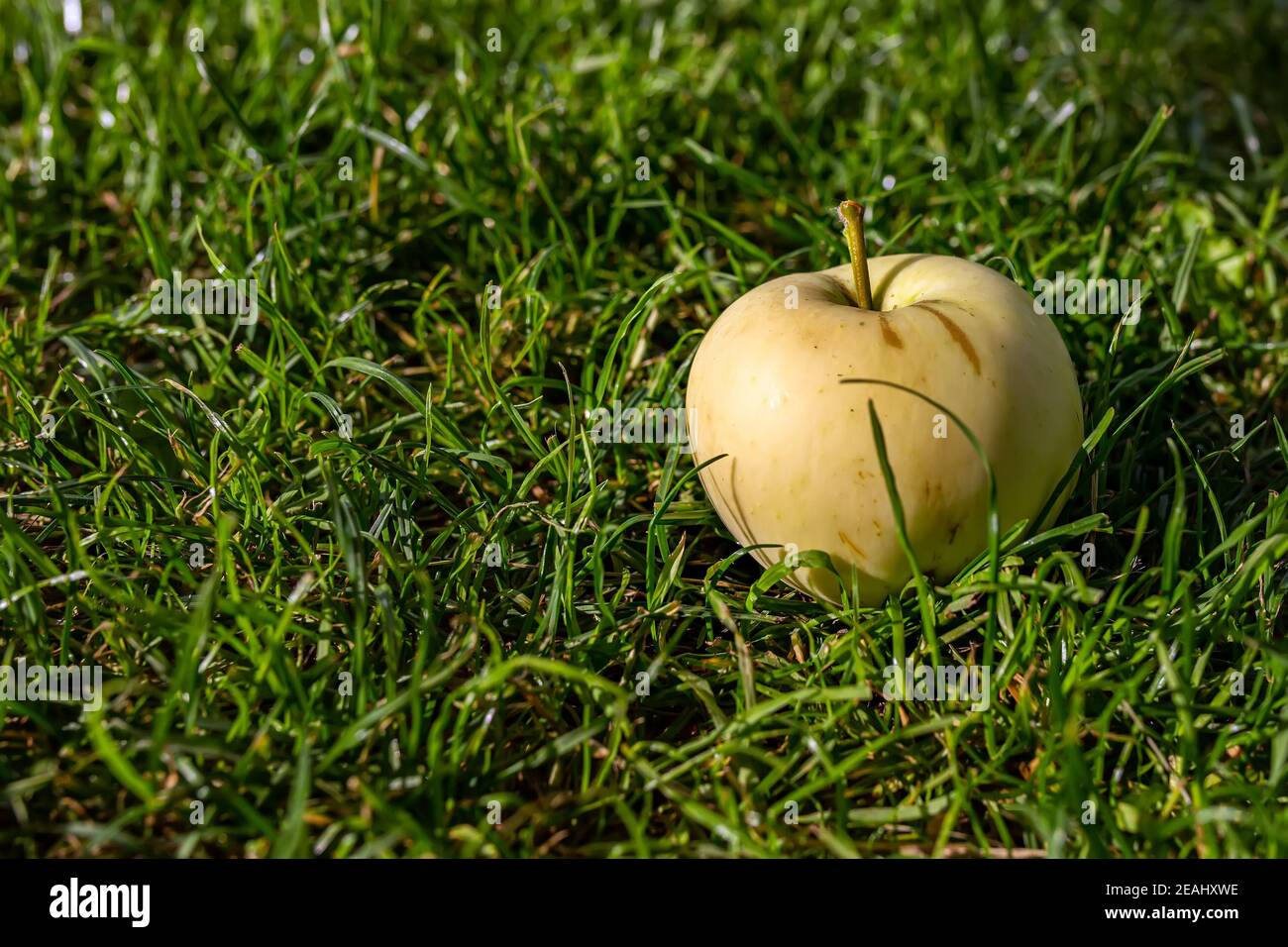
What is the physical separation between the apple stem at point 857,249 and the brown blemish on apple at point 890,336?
0.18m

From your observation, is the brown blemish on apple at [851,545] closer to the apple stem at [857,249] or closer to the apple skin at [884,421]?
the apple skin at [884,421]

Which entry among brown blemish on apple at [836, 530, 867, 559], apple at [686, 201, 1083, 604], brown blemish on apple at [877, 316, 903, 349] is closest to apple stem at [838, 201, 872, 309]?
apple at [686, 201, 1083, 604]

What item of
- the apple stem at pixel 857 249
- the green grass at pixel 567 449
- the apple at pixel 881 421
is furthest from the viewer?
the apple stem at pixel 857 249

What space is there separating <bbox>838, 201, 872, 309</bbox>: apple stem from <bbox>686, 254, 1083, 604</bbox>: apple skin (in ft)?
0.26

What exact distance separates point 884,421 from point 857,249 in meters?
0.38

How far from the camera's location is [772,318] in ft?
6.28

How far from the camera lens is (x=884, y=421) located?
1800 millimetres

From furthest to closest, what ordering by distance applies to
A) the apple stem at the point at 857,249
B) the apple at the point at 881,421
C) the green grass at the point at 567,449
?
the apple stem at the point at 857,249, the apple at the point at 881,421, the green grass at the point at 567,449

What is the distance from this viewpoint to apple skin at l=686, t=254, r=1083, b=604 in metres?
1.81

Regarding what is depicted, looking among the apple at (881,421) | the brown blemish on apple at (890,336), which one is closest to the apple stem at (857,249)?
the apple at (881,421)

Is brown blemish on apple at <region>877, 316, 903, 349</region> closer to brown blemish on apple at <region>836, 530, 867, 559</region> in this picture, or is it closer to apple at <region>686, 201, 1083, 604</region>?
apple at <region>686, 201, 1083, 604</region>

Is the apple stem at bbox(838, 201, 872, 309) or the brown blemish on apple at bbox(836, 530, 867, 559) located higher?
the apple stem at bbox(838, 201, 872, 309)

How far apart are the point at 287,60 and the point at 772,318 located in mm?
2398

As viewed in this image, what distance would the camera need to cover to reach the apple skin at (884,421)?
5.95ft
